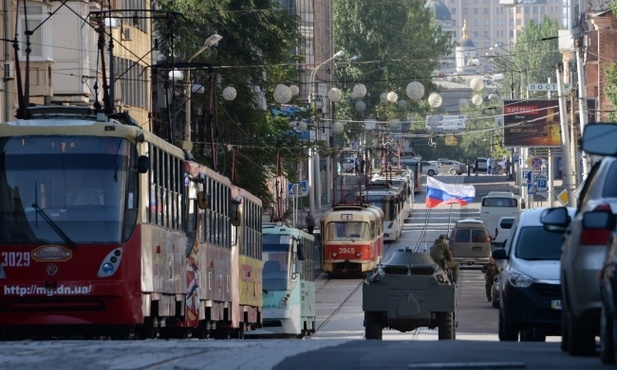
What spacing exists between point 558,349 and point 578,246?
104 inches

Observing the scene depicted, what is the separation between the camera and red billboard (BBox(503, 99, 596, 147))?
307 ft

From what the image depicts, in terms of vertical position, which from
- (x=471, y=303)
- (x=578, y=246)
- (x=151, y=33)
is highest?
(x=151, y=33)

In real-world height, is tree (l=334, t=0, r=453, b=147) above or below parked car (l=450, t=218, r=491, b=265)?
above

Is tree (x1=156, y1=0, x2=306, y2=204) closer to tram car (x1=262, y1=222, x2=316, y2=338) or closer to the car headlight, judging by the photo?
tram car (x1=262, y1=222, x2=316, y2=338)

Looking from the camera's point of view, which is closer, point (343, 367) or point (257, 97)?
point (343, 367)

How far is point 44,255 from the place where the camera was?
21.1m

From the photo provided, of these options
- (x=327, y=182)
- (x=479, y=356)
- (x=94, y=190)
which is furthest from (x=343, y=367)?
(x=327, y=182)

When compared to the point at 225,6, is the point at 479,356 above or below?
below

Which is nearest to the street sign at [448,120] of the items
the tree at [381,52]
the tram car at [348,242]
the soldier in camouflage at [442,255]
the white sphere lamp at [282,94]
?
the tree at [381,52]

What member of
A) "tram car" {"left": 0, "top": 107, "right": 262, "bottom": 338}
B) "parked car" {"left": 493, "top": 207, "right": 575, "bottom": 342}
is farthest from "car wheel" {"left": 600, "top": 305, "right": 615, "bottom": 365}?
"tram car" {"left": 0, "top": 107, "right": 262, "bottom": 338}

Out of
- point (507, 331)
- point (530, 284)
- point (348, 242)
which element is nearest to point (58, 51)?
point (348, 242)

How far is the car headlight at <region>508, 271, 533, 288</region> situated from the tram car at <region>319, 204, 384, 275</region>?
44034 millimetres

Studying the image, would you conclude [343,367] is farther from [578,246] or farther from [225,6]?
[225,6]

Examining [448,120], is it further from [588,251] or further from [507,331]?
[588,251]
